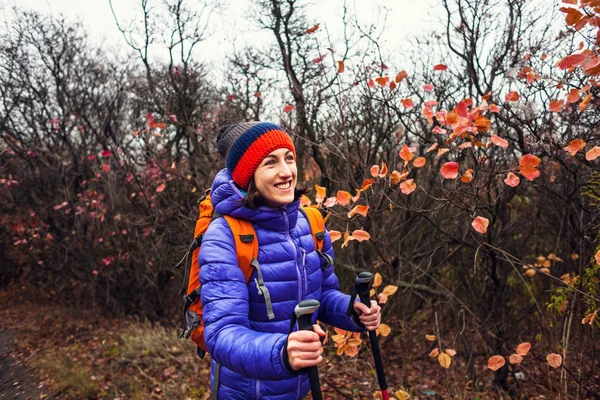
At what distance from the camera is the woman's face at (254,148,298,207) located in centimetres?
160

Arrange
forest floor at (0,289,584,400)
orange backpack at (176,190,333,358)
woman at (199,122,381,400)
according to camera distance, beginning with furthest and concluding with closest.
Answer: forest floor at (0,289,584,400) → orange backpack at (176,190,333,358) → woman at (199,122,381,400)

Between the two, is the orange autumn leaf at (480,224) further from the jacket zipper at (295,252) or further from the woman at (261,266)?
the jacket zipper at (295,252)

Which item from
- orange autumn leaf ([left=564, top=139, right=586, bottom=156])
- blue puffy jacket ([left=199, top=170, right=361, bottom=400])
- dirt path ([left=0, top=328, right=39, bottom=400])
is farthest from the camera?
dirt path ([left=0, top=328, right=39, bottom=400])

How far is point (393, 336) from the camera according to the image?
16.5 feet

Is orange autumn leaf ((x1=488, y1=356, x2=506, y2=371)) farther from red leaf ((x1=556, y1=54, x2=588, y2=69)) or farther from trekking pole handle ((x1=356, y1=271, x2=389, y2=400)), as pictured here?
red leaf ((x1=556, y1=54, x2=588, y2=69))

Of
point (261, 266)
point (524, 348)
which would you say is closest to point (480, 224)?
point (524, 348)

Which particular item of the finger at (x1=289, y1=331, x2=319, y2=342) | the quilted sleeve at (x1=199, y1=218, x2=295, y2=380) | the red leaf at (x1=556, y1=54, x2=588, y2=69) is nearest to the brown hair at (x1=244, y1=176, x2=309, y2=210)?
the quilted sleeve at (x1=199, y1=218, x2=295, y2=380)

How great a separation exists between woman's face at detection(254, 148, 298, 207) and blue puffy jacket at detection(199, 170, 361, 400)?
0.06 m

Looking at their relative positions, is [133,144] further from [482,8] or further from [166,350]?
[482,8]

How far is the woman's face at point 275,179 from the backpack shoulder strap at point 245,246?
0.17 meters

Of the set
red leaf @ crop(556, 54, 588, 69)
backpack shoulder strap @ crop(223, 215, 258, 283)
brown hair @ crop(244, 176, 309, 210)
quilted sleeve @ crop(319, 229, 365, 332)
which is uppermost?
red leaf @ crop(556, 54, 588, 69)

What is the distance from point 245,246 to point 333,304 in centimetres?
54

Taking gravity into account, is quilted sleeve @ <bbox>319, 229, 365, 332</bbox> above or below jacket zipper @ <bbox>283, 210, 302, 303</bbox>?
below

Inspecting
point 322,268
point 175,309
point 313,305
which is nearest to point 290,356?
point 313,305
